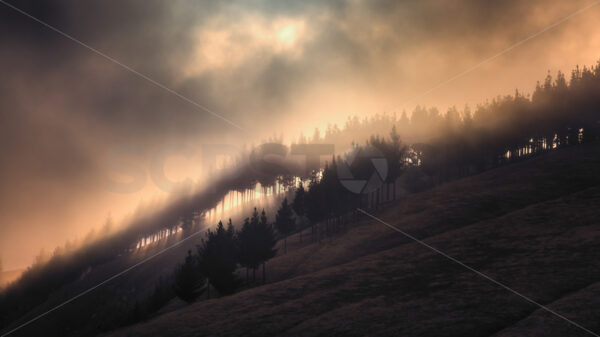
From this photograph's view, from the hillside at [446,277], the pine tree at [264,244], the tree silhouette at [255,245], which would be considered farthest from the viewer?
the pine tree at [264,244]

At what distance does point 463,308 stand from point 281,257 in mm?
38389

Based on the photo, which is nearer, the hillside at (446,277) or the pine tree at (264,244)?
the hillside at (446,277)

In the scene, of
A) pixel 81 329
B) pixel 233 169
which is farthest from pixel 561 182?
pixel 233 169

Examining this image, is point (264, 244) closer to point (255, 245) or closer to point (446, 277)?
point (255, 245)

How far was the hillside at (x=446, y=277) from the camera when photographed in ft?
70.1

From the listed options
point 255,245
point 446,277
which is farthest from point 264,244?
point 446,277

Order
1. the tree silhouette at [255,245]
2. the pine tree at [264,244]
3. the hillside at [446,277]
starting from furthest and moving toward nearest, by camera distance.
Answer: the pine tree at [264,244] → the tree silhouette at [255,245] → the hillside at [446,277]

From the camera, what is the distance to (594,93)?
269 feet

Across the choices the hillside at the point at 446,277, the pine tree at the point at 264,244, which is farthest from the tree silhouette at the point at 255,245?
the hillside at the point at 446,277

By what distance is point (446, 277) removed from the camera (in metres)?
30.2

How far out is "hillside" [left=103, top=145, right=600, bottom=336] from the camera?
2138cm

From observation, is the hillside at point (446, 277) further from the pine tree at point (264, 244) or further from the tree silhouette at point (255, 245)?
the tree silhouette at point (255, 245)

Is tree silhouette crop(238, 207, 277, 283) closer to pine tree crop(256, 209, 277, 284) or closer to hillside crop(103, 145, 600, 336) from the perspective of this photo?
pine tree crop(256, 209, 277, 284)

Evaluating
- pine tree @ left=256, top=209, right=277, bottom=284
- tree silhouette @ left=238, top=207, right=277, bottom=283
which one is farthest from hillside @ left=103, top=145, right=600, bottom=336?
tree silhouette @ left=238, top=207, right=277, bottom=283
